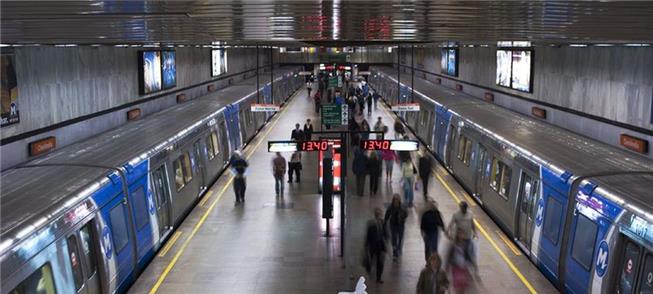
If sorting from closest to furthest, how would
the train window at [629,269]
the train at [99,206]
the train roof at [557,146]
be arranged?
the train at [99,206], the train window at [629,269], the train roof at [557,146]

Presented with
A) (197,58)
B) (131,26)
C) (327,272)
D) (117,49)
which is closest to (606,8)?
(131,26)

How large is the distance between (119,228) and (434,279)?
4.76m

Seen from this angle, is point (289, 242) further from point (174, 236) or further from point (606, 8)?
point (606, 8)

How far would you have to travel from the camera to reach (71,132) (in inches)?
545

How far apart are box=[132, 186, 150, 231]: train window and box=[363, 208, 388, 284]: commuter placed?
152 inches

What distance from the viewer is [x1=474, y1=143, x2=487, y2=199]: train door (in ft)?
48.9

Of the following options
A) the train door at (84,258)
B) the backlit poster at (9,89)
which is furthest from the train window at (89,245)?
the backlit poster at (9,89)

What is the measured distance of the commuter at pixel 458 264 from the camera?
9109mm

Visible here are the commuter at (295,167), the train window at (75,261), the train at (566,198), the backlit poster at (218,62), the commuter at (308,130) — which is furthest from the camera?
the backlit poster at (218,62)

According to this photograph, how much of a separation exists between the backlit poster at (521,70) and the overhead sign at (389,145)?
9020mm

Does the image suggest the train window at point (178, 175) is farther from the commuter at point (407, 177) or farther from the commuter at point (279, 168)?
the commuter at point (407, 177)

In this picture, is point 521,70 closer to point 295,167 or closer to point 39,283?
point 295,167

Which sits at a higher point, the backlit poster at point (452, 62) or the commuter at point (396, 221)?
the backlit poster at point (452, 62)

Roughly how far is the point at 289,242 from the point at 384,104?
33.0 metres
